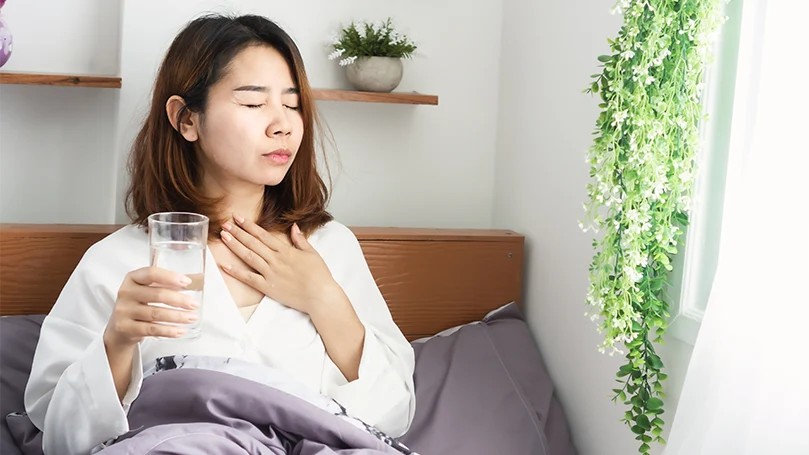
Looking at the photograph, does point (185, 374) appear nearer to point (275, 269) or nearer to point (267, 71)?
point (275, 269)

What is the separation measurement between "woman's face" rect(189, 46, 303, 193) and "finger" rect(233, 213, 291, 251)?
9 cm

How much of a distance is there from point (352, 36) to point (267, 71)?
674mm

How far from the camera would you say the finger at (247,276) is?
159 centimetres

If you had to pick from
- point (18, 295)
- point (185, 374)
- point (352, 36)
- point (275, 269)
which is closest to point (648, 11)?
point (275, 269)

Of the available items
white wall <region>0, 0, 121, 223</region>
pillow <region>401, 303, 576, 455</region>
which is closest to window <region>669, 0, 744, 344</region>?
pillow <region>401, 303, 576, 455</region>

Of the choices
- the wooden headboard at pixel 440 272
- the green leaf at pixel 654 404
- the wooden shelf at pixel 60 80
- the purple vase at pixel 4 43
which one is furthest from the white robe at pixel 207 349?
the purple vase at pixel 4 43

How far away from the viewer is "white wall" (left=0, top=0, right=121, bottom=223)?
2232 millimetres

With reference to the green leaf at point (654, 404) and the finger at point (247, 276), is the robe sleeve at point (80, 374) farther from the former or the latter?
the green leaf at point (654, 404)

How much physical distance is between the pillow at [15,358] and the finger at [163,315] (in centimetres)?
61

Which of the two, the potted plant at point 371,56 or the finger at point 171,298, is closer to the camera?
the finger at point 171,298

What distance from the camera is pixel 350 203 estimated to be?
2.39m

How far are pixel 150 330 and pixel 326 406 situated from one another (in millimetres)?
401

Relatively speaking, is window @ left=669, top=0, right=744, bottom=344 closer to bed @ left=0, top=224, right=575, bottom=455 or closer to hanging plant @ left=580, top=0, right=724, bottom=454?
hanging plant @ left=580, top=0, right=724, bottom=454

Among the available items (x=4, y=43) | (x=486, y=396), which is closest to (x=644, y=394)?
(x=486, y=396)
